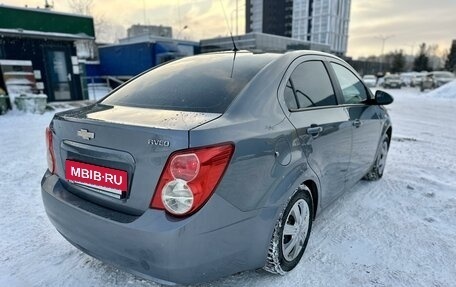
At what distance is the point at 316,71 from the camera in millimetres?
2934

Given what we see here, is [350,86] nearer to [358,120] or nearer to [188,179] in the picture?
[358,120]

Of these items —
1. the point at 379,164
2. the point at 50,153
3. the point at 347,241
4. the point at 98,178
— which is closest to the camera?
the point at 98,178

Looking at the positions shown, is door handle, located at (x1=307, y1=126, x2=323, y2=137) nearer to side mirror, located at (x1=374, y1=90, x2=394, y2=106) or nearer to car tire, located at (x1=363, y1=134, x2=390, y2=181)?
side mirror, located at (x1=374, y1=90, x2=394, y2=106)

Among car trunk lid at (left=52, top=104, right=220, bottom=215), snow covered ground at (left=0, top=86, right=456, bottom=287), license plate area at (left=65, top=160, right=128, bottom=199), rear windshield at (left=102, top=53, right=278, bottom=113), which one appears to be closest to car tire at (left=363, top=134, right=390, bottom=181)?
snow covered ground at (left=0, top=86, right=456, bottom=287)

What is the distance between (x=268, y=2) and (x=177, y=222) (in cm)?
9881

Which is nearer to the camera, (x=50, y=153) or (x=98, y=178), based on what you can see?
(x=98, y=178)

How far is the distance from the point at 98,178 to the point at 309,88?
1766 mm

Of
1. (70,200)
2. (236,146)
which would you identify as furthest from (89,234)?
(236,146)

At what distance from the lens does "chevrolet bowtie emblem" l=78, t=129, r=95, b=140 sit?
6.45 feet

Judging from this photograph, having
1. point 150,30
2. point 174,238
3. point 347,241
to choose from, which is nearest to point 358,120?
point 347,241

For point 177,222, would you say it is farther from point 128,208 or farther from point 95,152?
point 95,152

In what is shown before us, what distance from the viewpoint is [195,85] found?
2.44 meters

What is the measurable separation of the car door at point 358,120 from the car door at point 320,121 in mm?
194

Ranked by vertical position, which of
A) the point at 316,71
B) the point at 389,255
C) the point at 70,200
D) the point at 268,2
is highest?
the point at 268,2
